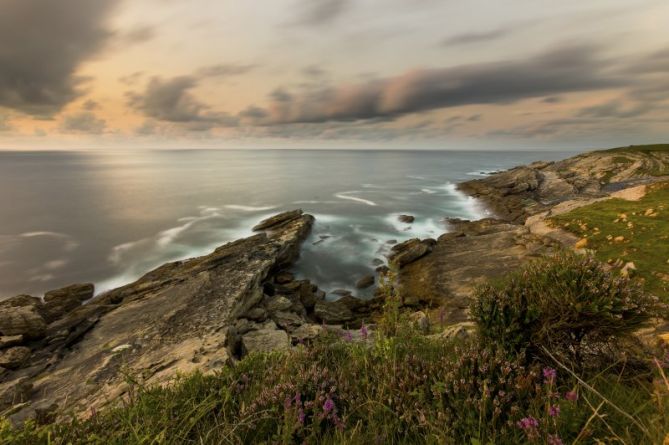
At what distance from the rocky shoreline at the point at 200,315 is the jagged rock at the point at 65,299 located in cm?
7

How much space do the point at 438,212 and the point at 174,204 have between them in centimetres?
4925

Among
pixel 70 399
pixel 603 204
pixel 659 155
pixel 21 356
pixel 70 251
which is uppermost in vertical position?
pixel 659 155

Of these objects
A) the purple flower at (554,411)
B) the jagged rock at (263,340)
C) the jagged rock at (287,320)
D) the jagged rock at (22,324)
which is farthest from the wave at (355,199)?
the purple flower at (554,411)

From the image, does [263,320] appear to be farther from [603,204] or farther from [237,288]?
[603,204]

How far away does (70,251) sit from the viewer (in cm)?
3575

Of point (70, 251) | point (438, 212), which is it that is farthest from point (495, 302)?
point (438, 212)

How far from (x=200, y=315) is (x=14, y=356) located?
7.87 metres

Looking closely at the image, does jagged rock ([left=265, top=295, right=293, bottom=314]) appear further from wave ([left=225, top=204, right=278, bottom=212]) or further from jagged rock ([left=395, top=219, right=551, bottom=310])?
wave ([left=225, top=204, right=278, bottom=212])

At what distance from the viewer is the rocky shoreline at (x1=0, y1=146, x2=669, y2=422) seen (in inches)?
376

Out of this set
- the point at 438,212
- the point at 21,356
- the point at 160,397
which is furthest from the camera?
the point at 438,212

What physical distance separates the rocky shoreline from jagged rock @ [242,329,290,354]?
1.7 inches

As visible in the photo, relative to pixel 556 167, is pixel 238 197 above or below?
below

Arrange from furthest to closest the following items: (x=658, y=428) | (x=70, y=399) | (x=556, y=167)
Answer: (x=556, y=167), (x=70, y=399), (x=658, y=428)

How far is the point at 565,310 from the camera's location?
4488 millimetres
